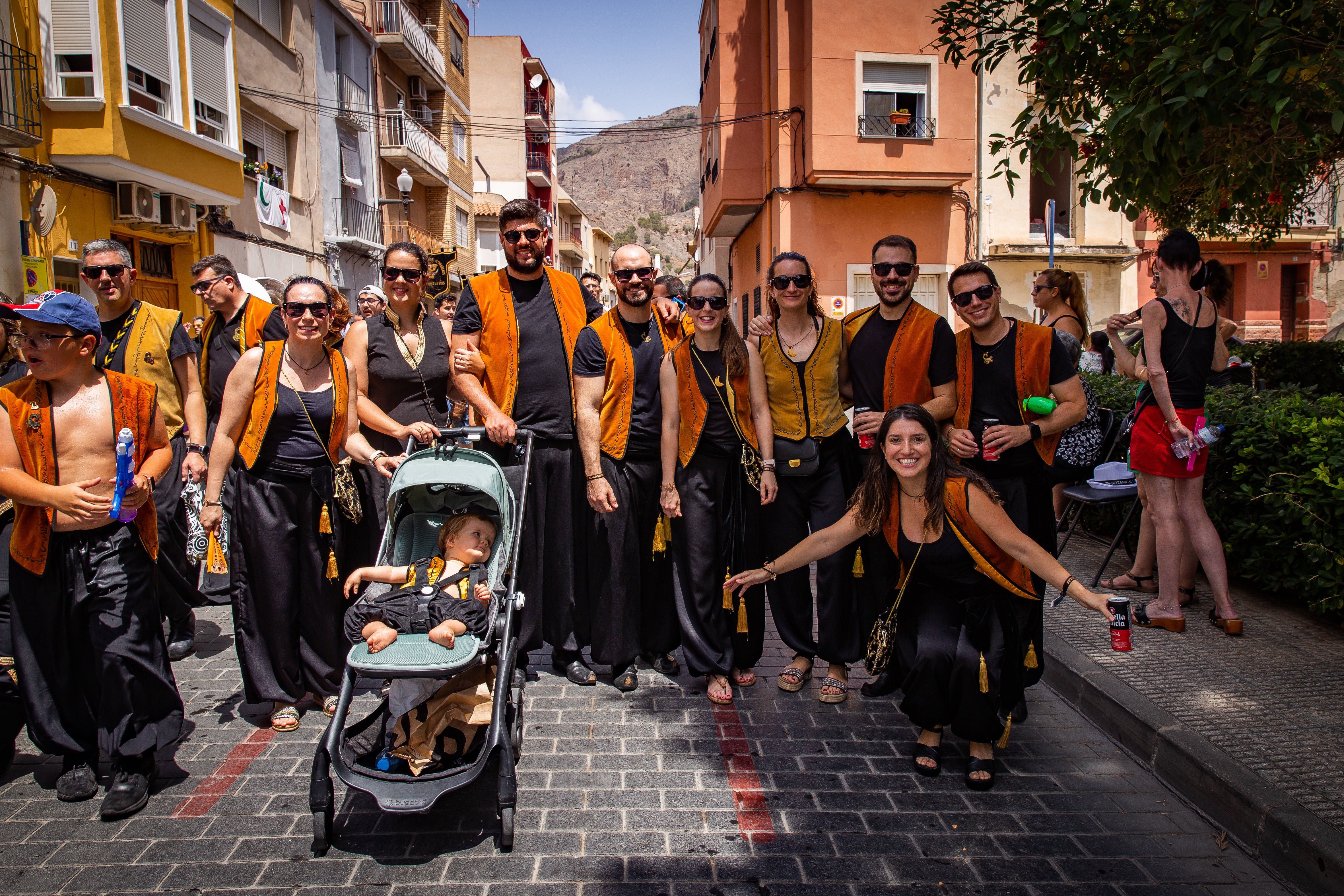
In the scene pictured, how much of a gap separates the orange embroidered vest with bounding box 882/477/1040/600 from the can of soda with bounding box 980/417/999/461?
52 cm

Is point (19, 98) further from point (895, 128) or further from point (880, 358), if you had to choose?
point (895, 128)

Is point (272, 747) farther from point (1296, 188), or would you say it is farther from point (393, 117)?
point (393, 117)

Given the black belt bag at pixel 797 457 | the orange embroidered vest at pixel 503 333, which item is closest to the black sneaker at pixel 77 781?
the orange embroidered vest at pixel 503 333

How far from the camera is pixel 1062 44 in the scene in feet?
14.6

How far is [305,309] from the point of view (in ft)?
13.5

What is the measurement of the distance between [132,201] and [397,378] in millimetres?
10562

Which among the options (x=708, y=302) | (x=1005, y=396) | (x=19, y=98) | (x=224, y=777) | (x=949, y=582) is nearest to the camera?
(x=224, y=777)

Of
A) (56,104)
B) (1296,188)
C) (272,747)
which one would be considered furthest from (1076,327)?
(56,104)

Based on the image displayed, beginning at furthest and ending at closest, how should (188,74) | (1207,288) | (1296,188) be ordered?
1. (188,74)
2. (1296,188)
3. (1207,288)

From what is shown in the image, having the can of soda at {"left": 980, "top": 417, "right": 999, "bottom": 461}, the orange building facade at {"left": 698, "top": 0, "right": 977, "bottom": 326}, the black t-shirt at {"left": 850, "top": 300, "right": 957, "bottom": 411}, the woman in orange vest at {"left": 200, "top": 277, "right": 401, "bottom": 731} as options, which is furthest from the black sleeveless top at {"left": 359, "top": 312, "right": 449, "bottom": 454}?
the orange building facade at {"left": 698, "top": 0, "right": 977, "bottom": 326}

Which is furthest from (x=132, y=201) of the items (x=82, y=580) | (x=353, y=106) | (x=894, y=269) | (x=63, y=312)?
(x=894, y=269)

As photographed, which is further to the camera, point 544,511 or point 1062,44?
point 544,511

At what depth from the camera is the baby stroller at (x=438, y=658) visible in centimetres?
302

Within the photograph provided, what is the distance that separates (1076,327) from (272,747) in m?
5.15
